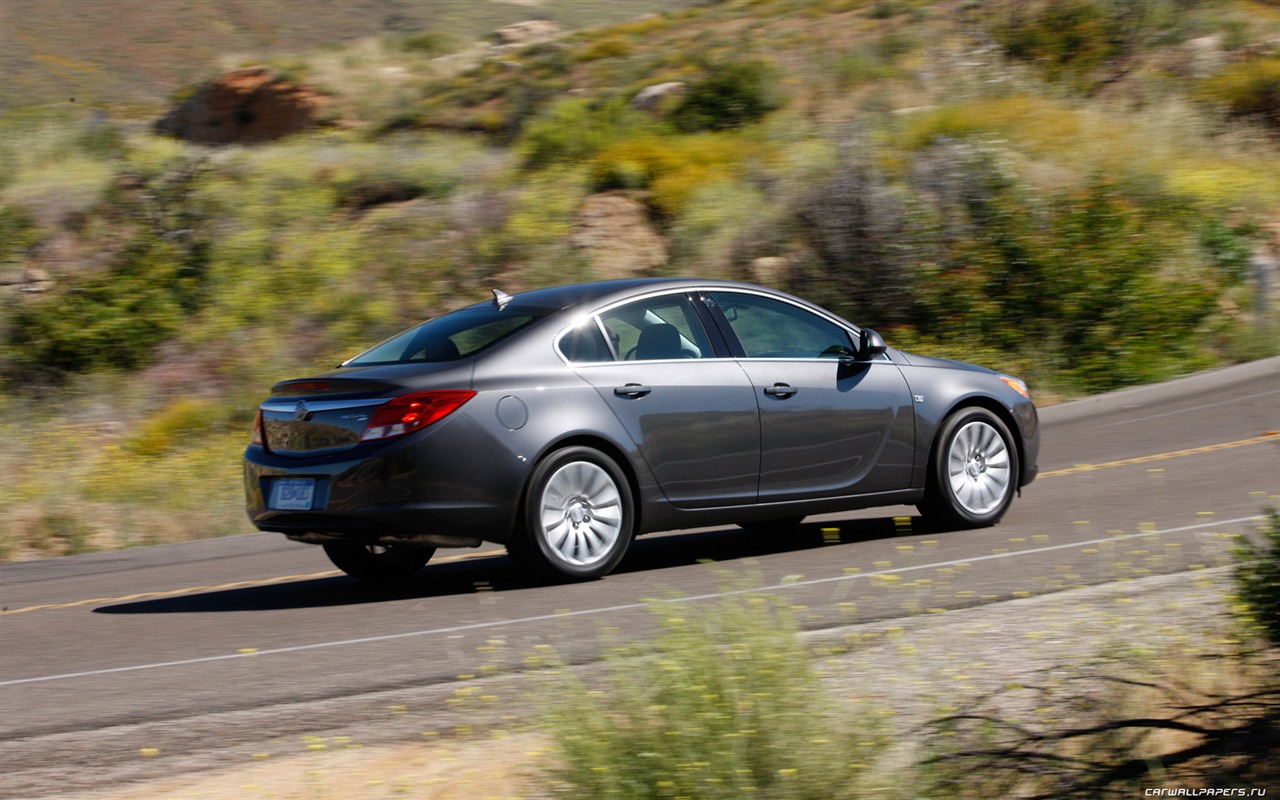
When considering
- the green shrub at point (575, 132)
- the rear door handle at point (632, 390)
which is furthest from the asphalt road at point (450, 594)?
the green shrub at point (575, 132)

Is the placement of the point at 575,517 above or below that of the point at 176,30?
below

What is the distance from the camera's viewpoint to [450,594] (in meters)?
8.73

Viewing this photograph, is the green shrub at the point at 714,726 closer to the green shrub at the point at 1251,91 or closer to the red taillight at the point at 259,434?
the red taillight at the point at 259,434

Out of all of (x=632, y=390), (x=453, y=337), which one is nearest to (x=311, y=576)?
(x=453, y=337)

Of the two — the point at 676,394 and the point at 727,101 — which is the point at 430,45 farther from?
the point at 676,394

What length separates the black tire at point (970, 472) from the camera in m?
9.66

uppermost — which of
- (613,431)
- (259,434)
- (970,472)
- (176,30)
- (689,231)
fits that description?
(176,30)

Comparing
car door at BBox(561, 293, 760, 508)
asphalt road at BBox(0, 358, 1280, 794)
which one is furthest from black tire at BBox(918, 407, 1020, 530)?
car door at BBox(561, 293, 760, 508)

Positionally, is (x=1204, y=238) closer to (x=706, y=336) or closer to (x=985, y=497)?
(x=985, y=497)

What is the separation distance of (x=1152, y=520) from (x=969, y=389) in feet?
4.44

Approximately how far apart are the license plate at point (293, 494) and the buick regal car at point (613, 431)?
0.01m

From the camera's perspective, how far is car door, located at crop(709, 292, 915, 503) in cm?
911

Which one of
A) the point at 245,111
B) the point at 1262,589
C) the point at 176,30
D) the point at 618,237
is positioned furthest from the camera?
the point at 176,30

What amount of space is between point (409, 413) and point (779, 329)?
2517 mm
